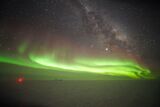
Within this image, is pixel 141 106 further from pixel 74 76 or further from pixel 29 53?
pixel 29 53

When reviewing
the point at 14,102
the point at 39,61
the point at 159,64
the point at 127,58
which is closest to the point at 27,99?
the point at 14,102

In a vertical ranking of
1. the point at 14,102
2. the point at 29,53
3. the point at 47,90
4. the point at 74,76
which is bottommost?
the point at 14,102

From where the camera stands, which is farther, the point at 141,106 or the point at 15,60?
the point at 141,106

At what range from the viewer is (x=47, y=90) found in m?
3.82

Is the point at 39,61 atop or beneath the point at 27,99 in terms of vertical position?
atop

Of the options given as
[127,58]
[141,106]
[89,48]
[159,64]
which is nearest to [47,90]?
[89,48]

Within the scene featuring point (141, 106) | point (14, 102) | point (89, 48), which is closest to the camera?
point (14, 102)

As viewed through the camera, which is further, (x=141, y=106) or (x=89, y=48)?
(x=141, y=106)

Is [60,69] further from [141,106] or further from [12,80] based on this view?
[141,106]

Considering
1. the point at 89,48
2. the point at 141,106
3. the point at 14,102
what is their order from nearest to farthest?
the point at 14,102 < the point at 89,48 < the point at 141,106

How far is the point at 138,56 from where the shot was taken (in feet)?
13.6

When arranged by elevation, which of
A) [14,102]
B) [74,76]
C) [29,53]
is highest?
[29,53]

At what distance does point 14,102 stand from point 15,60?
2.41ft

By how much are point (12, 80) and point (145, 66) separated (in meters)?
2.53
